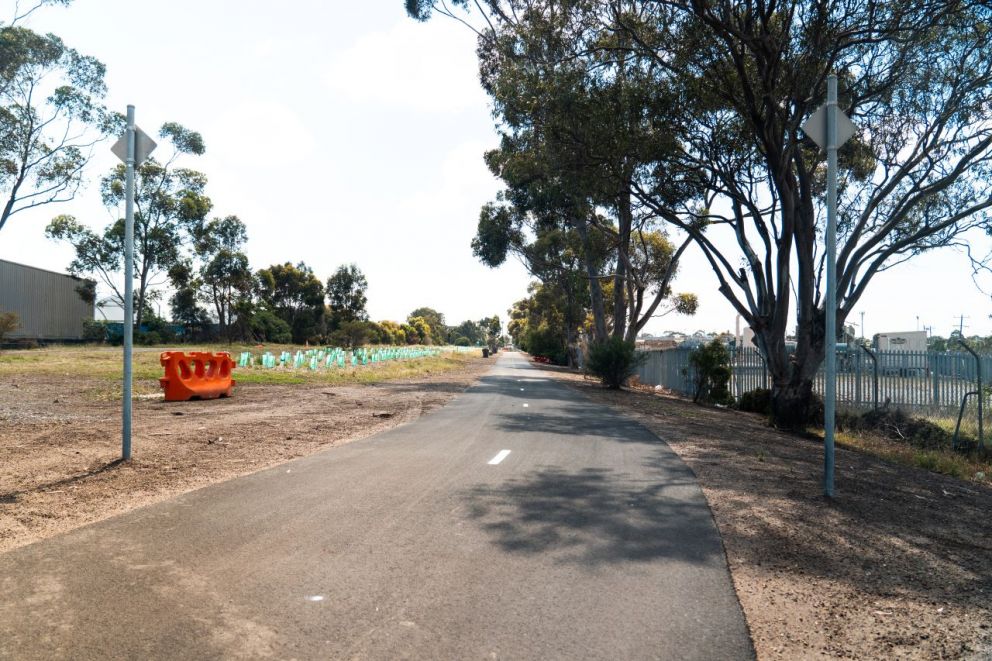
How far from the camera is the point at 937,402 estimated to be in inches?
648

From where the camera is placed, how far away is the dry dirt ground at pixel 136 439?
7.02 meters

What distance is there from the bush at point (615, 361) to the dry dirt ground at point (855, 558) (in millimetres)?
19166

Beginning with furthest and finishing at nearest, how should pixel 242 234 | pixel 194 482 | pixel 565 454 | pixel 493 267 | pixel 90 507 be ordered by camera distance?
pixel 242 234, pixel 493 267, pixel 565 454, pixel 194 482, pixel 90 507

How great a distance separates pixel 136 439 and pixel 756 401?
60.0 feet

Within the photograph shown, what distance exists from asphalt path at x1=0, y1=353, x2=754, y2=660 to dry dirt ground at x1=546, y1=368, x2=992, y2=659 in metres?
0.27

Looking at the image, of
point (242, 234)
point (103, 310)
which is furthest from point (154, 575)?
point (103, 310)

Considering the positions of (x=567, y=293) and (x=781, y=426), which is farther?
(x=567, y=293)

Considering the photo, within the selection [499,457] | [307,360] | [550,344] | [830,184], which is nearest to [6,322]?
[307,360]

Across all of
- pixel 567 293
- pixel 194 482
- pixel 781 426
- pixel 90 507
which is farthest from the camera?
pixel 567 293

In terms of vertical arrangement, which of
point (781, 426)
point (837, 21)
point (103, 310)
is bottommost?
point (781, 426)

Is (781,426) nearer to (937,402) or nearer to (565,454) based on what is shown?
(937,402)

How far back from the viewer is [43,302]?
174 ft

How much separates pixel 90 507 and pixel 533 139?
55.1 ft

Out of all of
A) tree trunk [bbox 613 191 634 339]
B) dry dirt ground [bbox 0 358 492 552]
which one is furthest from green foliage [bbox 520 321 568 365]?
dry dirt ground [bbox 0 358 492 552]
